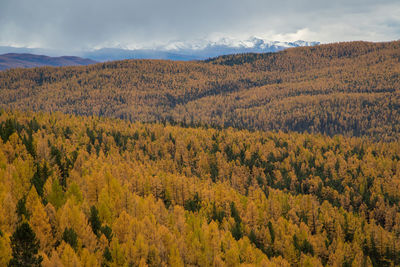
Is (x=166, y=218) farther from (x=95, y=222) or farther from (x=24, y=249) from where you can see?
(x=24, y=249)

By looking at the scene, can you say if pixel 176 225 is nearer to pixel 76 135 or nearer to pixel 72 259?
pixel 72 259

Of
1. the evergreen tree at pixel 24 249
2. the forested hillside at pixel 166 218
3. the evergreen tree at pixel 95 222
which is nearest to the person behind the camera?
the evergreen tree at pixel 24 249

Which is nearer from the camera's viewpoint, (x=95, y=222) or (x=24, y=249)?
(x=24, y=249)

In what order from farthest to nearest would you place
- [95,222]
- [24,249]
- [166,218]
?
[166,218] → [95,222] → [24,249]

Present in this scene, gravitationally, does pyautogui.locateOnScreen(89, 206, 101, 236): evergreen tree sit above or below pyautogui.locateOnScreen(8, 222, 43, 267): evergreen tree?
below

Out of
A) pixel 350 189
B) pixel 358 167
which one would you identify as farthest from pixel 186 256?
pixel 358 167

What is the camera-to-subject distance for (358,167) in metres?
196

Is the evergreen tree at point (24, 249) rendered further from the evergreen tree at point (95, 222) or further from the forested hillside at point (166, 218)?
the evergreen tree at point (95, 222)

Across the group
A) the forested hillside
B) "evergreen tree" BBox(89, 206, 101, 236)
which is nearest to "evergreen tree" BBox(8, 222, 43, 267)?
the forested hillside

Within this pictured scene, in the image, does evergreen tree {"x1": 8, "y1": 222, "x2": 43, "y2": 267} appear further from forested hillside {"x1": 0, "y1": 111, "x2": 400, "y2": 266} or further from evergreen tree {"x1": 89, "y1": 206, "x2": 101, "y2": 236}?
evergreen tree {"x1": 89, "y1": 206, "x2": 101, "y2": 236}

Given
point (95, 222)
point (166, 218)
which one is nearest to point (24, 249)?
point (95, 222)

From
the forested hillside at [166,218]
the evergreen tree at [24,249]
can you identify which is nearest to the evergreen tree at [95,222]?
the forested hillside at [166,218]

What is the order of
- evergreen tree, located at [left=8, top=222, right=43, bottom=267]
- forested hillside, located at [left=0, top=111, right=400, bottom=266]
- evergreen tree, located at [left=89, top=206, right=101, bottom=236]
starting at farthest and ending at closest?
1. evergreen tree, located at [left=89, top=206, right=101, bottom=236]
2. forested hillside, located at [left=0, top=111, right=400, bottom=266]
3. evergreen tree, located at [left=8, top=222, right=43, bottom=267]

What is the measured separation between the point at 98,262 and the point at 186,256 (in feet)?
61.0
